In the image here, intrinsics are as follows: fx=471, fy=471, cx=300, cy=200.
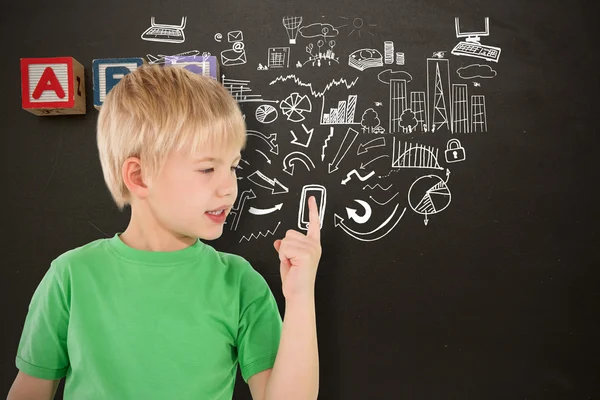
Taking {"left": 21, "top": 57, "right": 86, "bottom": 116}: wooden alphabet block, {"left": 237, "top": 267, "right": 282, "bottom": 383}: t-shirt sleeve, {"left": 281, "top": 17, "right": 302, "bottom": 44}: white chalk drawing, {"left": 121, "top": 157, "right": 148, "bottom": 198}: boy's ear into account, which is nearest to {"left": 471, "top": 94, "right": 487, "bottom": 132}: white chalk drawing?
{"left": 281, "top": 17, "right": 302, "bottom": 44}: white chalk drawing

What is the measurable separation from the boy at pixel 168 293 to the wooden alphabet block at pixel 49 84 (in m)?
0.85

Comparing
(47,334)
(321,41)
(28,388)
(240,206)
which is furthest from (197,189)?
(321,41)

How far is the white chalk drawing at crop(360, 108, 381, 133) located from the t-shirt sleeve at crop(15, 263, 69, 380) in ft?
3.84

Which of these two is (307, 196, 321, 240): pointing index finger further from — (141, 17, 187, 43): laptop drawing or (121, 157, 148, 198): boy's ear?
(141, 17, 187, 43): laptop drawing

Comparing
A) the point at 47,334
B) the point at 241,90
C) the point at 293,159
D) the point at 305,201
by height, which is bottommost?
the point at 47,334

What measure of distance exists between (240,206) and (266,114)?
1.17 ft

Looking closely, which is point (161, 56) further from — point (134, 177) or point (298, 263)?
point (298, 263)

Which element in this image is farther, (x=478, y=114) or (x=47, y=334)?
(x=478, y=114)

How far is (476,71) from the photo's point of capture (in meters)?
1.74

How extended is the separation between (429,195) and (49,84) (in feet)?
4.68

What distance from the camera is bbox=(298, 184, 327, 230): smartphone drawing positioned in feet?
5.74

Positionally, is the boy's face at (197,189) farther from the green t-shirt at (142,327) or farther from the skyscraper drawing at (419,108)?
the skyscraper drawing at (419,108)

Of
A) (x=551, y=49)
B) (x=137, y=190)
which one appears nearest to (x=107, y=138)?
(x=137, y=190)

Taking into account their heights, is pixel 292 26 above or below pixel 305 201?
above
